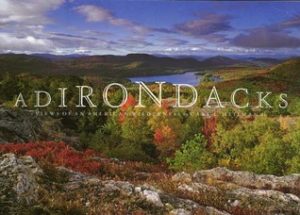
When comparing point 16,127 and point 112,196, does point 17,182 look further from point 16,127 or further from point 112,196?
point 16,127

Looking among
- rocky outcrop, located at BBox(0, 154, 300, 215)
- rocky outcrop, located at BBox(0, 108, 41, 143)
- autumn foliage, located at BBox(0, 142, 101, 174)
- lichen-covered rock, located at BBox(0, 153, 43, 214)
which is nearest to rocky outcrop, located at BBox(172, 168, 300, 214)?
rocky outcrop, located at BBox(0, 154, 300, 215)

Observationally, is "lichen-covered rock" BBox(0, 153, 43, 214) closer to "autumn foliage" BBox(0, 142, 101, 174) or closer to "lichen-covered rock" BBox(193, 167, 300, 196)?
"autumn foliage" BBox(0, 142, 101, 174)

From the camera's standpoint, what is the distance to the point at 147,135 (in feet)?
286

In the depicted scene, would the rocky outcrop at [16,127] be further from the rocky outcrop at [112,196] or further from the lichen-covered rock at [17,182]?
the lichen-covered rock at [17,182]

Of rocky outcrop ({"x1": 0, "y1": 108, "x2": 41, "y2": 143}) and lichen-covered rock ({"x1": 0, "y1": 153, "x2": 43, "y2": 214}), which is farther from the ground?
lichen-covered rock ({"x1": 0, "y1": 153, "x2": 43, "y2": 214})

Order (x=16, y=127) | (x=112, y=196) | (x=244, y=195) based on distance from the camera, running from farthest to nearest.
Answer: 1. (x=16, y=127)
2. (x=244, y=195)
3. (x=112, y=196)

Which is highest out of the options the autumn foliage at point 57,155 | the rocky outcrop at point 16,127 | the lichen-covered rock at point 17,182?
the lichen-covered rock at point 17,182

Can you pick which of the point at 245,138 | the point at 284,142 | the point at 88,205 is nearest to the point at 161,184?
the point at 88,205

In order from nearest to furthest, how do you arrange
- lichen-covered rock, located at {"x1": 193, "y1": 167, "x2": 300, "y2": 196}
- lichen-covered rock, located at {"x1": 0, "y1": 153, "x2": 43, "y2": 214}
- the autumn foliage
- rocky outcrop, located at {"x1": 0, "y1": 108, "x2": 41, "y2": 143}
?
1. lichen-covered rock, located at {"x1": 0, "y1": 153, "x2": 43, "y2": 214}
2. lichen-covered rock, located at {"x1": 193, "y1": 167, "x2": 300, "y2": 196}
3. the autumn foliage
4. rocky outcrop, located at {"x1": 0, "y1": 108, "x2": 41, "y2": 143}

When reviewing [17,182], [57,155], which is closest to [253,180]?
[57,155]

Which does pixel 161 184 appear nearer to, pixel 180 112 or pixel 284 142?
pixel 284 142

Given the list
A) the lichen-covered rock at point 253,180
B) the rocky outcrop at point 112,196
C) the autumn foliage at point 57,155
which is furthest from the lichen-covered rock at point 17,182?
the lichen-covered rock at point 253,180

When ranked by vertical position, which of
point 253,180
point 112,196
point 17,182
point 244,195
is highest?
point 17,182

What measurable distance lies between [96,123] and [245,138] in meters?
35.1
